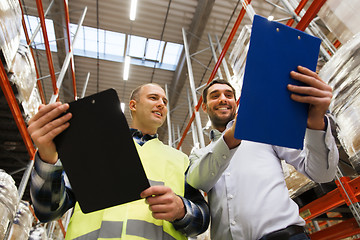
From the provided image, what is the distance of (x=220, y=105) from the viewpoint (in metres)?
2.19

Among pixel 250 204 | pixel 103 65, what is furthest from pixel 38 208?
pixel 103 65

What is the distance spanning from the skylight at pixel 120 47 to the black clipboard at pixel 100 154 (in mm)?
11051

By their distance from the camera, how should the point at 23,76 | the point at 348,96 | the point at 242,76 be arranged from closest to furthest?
the point at 348,96, the point at 23,76, the point at 242,76

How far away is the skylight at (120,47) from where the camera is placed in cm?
1149

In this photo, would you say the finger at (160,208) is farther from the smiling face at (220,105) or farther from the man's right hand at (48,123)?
the smiling face at (220,105)

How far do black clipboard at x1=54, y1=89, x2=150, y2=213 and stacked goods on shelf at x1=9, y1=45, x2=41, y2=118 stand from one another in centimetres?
362

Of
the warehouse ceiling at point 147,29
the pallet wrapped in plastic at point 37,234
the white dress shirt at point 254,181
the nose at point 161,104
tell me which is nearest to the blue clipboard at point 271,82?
the white dress shirt at point 254,181

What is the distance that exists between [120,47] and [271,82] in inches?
472

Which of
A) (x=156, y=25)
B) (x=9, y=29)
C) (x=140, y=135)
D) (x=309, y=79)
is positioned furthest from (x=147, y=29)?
(x=309, y=79)

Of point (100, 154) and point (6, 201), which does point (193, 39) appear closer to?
point (6, 201)

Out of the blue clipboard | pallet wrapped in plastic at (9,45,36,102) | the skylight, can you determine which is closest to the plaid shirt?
the blue clipboard

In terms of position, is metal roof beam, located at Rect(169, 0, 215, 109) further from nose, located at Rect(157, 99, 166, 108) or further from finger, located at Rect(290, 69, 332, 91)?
finger, located at Rect(290, 69, 332, 91)

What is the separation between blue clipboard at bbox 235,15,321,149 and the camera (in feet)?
4.00

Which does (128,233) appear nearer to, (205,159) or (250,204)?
(205,159)
